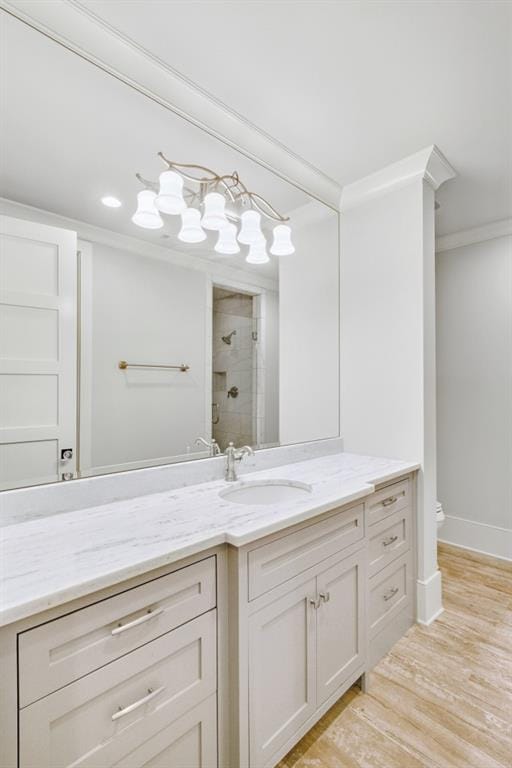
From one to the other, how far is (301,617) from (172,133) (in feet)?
6.52

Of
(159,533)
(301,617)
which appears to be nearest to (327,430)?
(301,617)

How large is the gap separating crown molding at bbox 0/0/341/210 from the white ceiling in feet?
0.13

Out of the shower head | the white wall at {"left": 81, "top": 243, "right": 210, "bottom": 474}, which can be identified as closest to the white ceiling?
the white wall at {"left": 81, "top": 243, "right": 210, "bottom": 474}

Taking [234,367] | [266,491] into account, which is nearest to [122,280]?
[234,367]

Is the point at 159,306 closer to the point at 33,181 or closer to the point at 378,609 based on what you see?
the point at 33,181

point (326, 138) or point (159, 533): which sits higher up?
point (326, 138)

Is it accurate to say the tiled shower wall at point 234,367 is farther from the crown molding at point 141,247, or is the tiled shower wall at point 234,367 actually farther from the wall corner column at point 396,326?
the wall corner column at point 396,326

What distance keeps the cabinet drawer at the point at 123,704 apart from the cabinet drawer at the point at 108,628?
0.02 m

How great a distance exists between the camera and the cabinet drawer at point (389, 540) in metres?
1.67

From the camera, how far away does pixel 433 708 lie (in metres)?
1.49

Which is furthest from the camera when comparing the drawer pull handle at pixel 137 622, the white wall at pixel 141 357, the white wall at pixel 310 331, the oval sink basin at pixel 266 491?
Result: the white wall at pixel 310 331

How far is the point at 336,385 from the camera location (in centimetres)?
243

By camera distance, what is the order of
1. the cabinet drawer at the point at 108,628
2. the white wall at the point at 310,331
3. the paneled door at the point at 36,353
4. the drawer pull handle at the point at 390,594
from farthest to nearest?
1. the white wall at the point at 310,331
2. the drawer pull handle at the point at 390,594
3. the paneled door at the point at 36,353
4. the cabinet drawer at the point at 108,628

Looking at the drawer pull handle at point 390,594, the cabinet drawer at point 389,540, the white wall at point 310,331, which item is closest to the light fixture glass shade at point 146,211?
the white wall at point 310,331
